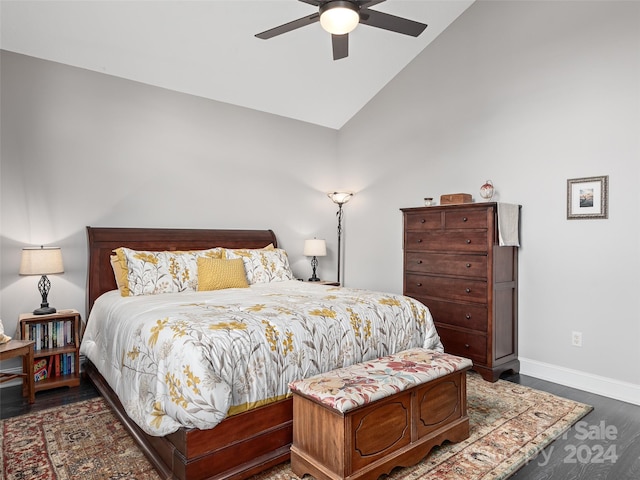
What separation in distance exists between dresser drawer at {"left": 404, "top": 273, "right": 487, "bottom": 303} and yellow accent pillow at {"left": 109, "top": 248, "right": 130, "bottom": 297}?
103 inches

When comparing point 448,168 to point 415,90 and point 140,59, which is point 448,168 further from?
point 140,59

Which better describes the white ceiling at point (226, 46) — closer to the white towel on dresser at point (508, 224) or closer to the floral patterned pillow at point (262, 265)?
the floral patterned pillow at point (262, 265)

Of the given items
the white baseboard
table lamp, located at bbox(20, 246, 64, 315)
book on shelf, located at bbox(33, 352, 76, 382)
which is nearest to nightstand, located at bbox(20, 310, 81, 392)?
book on shelf, located at bbox(33, 352, 76, 382)

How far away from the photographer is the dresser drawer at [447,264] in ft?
11.4

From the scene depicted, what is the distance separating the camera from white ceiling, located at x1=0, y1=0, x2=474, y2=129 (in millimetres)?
3244

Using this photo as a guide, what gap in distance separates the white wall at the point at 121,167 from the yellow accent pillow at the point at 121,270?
410 mm

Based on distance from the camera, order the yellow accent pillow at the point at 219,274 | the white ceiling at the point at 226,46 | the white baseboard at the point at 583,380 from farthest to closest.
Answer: the yellow accent pillow at the point at 219,274, the white ceiling at the point at 226,46, the white baseboard at the point at 583,380

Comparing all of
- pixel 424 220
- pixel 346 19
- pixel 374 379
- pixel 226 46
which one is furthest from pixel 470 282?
pixel 226 46

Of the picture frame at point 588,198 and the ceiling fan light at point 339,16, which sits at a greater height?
the ceiling fan light at point 339,16

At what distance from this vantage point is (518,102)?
3.70m

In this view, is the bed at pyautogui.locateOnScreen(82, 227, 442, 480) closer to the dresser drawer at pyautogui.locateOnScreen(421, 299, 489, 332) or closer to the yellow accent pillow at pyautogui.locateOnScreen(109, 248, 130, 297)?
the yellow accent pillow at pyautogui.locateOnScreen(109, 248, 130, 297)

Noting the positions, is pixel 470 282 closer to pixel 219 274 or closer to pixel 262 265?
pixel 262 265

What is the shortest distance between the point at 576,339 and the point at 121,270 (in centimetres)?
380

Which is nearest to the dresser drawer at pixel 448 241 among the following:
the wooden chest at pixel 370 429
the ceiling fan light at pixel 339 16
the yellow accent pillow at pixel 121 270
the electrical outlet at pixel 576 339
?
the electrical outlet at pixel 576 339
